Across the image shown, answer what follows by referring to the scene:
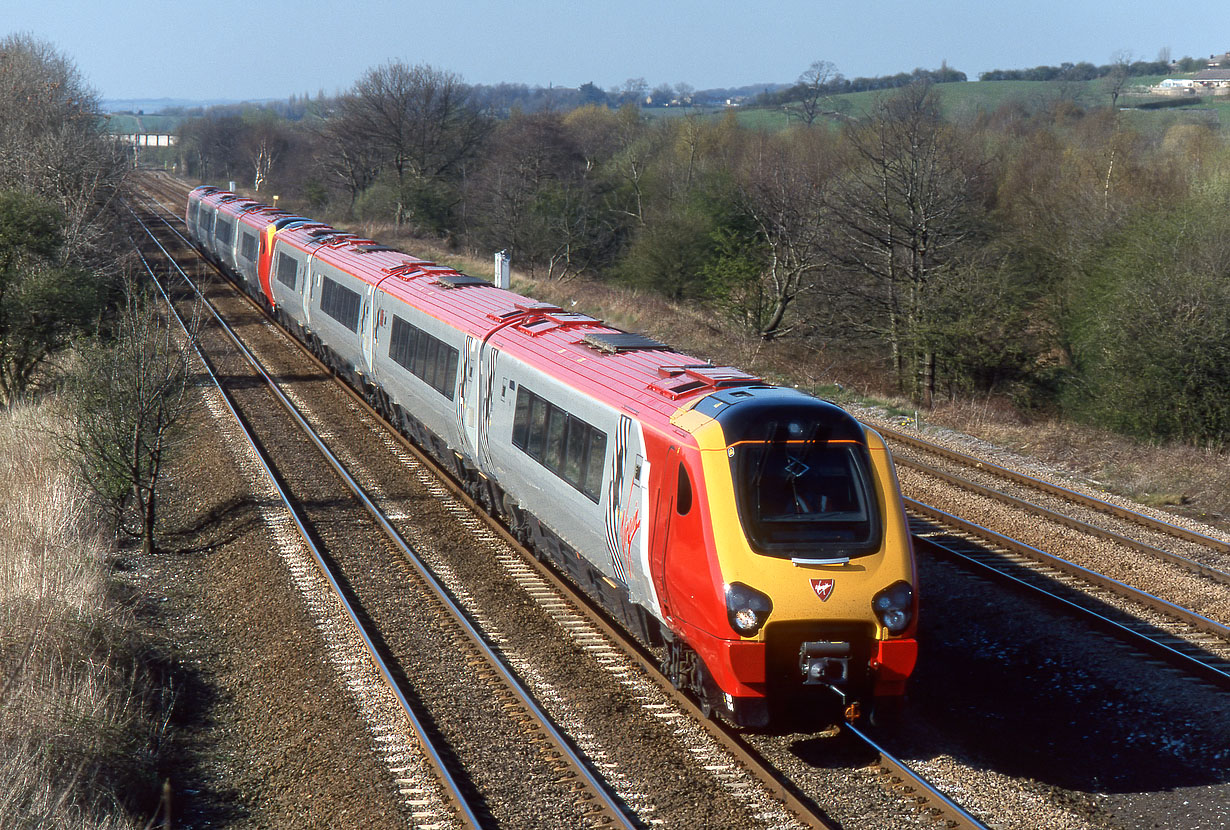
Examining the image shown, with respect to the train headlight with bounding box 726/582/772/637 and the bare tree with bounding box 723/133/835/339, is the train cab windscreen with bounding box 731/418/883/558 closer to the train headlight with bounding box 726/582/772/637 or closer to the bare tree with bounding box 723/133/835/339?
the train headlight with bounding box 726/582/772/637

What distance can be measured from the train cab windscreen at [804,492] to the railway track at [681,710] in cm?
153

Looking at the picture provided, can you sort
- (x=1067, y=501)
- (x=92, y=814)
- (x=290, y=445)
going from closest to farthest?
(x=92, y=814), (x=1067, y=501), (x=290, y=445)

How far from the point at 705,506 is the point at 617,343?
361cm

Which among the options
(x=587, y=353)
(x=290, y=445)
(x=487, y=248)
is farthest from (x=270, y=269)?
(x=487, y=248)

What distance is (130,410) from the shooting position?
13.5m

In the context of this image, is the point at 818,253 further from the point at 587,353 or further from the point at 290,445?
the point at 587,353

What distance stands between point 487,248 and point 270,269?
24.4 m

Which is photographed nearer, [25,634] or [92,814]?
[92,814]

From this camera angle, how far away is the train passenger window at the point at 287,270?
24062 mm

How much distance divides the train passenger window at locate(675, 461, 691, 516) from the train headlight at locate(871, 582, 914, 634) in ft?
4.78

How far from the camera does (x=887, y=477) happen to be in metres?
7.83

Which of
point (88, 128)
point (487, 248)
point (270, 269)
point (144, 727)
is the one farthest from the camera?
point (487, 248)

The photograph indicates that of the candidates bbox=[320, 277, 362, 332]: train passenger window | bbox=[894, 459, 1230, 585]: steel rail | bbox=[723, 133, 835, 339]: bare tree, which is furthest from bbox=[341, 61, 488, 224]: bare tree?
bbox=[894, 459, 1230, 585]: steel rail

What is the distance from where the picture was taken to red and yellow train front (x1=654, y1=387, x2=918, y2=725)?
7215 millimetres
